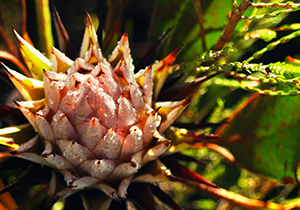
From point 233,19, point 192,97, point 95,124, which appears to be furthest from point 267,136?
point 95,124

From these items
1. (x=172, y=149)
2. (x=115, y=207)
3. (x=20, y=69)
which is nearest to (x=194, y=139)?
(x=172, y=149)

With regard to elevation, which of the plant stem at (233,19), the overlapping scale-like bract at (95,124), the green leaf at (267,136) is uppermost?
the plant stem at (233,19)

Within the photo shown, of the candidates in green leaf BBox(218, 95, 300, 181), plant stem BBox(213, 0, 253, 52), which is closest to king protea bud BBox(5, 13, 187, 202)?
plant stem BBox(213, 0, 253, 52)

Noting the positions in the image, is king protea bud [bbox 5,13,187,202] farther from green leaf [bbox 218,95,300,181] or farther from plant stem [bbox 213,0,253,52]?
green leaf [bbox 218,95,300,181]

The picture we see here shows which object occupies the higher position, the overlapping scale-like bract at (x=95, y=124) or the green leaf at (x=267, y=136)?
the overlapping scale-like bract at (x=95, y=124)

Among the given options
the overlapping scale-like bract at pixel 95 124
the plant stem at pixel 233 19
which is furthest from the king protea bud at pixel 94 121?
the plant stem at pixel 233 19

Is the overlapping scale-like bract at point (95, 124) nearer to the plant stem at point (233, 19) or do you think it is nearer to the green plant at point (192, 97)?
the green plant at point (192, 97)

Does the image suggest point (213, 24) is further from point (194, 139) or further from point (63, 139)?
point (63, 139)
